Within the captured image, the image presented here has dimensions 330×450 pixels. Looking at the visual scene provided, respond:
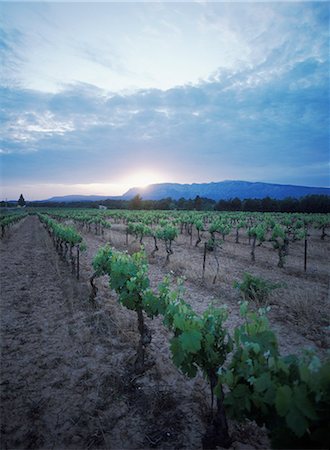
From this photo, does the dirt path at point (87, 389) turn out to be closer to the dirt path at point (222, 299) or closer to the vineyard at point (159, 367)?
the vineyard at point (159, 367)

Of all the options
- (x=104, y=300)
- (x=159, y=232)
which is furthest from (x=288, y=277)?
(x=104, y=300)

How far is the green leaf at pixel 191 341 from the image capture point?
3.23 metres

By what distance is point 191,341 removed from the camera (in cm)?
326

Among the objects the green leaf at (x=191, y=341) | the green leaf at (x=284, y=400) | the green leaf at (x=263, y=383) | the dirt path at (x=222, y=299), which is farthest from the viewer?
the dirt path at (x=222, y=299)

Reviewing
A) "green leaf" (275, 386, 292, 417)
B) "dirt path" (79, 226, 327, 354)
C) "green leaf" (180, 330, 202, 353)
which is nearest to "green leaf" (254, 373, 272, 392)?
"green leaf" (275, 386, 292, 417)

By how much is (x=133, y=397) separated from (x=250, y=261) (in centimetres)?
1250

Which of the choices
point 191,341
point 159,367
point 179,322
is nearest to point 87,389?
point 159,367

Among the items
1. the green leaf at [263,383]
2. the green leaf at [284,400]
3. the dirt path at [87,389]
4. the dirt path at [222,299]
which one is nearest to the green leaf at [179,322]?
the dirt path at [222,299]

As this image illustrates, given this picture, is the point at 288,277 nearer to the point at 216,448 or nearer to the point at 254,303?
the point at 254,303

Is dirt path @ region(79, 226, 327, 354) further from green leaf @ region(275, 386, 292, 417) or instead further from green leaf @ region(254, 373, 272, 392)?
green leaf @ region(275, 386, 292, 417)

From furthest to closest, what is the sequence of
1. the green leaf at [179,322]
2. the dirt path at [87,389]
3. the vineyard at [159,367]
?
the dirt path at [87,389] → the green leaf at [179,322] → the vineyard at [159,367]

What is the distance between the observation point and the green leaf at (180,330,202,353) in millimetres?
3230

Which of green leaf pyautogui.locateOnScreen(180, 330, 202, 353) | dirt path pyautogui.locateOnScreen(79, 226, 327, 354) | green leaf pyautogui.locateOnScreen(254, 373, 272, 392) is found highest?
green leaf pyautogui.locateOnScreen(254, 373, 272, 392)

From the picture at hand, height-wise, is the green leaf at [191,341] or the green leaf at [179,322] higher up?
the green leaf at [179,322]
